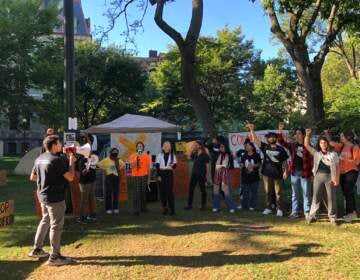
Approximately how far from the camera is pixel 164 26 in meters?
16.7

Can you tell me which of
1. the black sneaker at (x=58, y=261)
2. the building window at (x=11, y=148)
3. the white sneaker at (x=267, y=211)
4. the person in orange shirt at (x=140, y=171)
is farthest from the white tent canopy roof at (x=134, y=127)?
the building window at (x=11, y=148)

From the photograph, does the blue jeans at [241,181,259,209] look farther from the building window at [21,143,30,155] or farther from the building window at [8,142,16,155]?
the building window at [8,142,16,155]

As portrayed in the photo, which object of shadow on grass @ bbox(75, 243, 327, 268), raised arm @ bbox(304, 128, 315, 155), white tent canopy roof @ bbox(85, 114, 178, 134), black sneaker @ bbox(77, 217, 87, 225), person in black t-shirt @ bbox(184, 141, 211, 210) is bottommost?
shadow on grass @ bbox(75, 243, 327, 268)

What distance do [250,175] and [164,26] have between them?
7197mm

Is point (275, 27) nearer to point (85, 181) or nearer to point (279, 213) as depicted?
point (279, 213)

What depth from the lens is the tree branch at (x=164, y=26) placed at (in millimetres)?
16594

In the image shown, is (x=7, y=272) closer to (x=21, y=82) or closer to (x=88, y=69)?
(x=21, y=82)

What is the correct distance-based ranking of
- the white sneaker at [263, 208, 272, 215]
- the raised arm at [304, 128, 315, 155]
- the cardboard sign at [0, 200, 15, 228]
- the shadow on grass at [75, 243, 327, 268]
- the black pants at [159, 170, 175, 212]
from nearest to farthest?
the shadow on grass at [75, 243, 327, 268]
the cardboard sign at [0, 200, 15, 228]
the raised arm at [304, 128, 315, 155]
the white sneaker at [263, 208, 272, 215]
the black pants at [159, 170, 175, 212]

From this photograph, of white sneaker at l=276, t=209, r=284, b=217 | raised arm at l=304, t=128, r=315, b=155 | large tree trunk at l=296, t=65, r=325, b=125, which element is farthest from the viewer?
large tree trunk at l=296, t=65, r=325, b=125

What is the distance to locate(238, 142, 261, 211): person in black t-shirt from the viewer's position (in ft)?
37.5

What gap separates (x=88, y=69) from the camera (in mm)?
42312

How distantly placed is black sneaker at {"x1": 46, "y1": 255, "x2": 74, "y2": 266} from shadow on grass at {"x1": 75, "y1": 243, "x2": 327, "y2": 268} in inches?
6.5

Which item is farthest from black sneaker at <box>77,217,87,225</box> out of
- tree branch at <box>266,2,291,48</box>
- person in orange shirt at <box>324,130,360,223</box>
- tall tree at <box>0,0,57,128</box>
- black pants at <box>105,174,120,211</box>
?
tall tree at <box>0,0,57,128</box>

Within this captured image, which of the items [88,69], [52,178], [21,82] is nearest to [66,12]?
[52,178]
